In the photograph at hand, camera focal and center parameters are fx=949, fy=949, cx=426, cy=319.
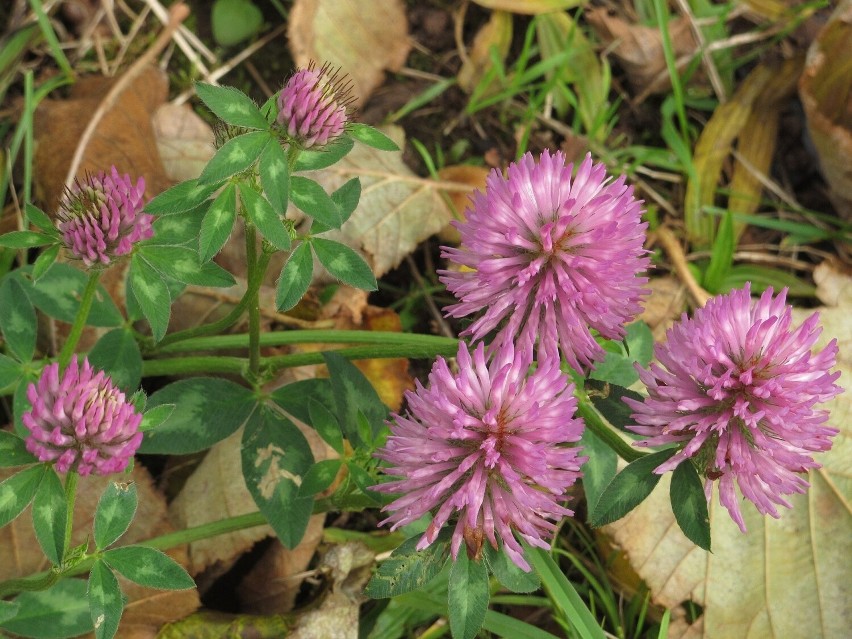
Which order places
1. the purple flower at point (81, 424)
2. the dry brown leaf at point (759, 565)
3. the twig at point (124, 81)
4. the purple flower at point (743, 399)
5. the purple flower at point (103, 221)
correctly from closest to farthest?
1. the purple flower at point (81, 424)
2. the purple flower at point (743, 399)
3. the purple flower at point (103, 221)
4. the dry brown leaf at point (759, 565)
5. the twig at point (124, 81)

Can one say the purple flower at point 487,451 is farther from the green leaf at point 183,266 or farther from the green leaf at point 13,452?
the green leaf at point 13,452

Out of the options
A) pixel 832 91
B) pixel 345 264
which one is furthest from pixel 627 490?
pixel 832 91

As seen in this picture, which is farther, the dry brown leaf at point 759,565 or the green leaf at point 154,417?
the dry brown leaf at point 759,565

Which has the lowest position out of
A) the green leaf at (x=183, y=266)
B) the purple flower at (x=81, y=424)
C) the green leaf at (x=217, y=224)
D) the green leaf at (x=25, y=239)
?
the purple flower at (x=81, y=424)

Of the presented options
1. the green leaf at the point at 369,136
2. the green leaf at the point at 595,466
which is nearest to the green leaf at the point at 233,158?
the green leaf at the point at 369,136

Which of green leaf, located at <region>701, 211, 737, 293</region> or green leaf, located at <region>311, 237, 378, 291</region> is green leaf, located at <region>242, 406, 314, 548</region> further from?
green leaf, located at <region>701, 211, 737, 293</region>

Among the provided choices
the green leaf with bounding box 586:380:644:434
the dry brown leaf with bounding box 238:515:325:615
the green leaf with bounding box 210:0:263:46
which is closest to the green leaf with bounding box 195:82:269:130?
the green leaf with bounding box 586:380:644:434
